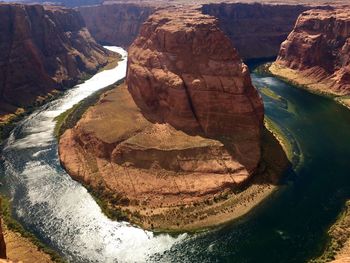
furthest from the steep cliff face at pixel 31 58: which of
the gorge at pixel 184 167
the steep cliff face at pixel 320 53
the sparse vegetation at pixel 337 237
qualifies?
the sparse vegetation at pixel 337 237

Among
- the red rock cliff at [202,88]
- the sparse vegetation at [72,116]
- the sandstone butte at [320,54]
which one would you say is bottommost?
the sparse vegetation at [72,116]

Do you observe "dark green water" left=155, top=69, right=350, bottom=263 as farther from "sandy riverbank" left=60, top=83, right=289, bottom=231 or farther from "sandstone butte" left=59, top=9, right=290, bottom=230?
"sandstone butte" left=59, top=9, right=290, bottom=230

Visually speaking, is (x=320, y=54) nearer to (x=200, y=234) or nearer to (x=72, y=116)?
(x=72, y=116)

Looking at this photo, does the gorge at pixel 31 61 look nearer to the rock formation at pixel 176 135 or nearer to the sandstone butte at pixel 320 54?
the rock formation at pixel 176 135

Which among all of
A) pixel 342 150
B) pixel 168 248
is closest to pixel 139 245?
pixel 168 248

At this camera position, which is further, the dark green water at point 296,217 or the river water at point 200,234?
the river water at point 200,234

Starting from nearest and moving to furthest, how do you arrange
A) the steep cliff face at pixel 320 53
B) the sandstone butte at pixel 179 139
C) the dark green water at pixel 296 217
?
the dark green water at pixel 296 217, the sandstone butte at pixel 179 139, the steep cliff face at pixel 320 53
